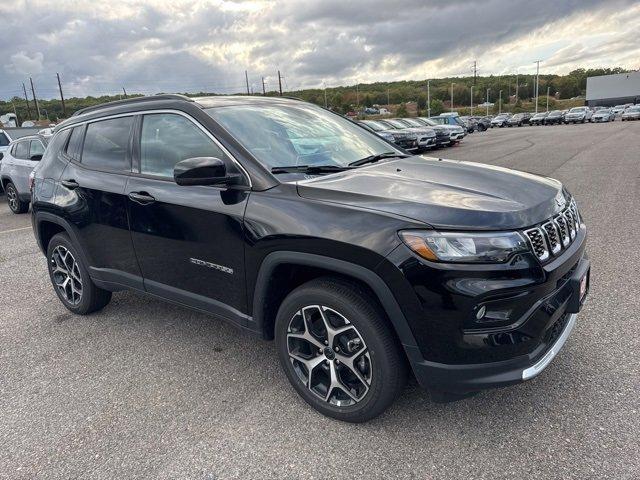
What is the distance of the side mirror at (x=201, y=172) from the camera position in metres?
2.70

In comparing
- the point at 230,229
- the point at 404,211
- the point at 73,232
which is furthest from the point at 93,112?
the point at 404,211

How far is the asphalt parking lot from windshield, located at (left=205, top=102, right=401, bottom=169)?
149 centimetres

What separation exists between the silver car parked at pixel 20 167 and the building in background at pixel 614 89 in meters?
107

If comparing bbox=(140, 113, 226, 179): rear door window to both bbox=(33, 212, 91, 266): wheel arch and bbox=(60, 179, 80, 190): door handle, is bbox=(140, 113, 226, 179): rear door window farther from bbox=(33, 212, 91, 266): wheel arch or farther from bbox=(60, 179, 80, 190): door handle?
bbox=(33, 212, 91, 266): wheel arch

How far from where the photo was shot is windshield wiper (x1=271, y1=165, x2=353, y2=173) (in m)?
2.95

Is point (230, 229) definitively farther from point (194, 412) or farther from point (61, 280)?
point (61, 280)

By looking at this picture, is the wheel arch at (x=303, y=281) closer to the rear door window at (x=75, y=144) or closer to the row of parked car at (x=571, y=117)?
the rear door window at (x=75, y=144)

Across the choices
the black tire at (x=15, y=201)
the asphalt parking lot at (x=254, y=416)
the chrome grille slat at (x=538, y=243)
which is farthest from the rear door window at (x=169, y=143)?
the black tire at (x=15, y=201)

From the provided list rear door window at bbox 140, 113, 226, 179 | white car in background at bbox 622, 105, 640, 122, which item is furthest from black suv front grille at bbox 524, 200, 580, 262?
white car in background at bbox 622, 105, 640, 122

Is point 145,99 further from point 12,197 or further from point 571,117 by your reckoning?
point 571,117

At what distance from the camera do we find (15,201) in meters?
11.0

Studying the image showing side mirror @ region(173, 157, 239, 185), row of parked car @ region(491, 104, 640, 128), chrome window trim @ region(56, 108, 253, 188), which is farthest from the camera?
row of parked car @ region(491, 104, 640, 128)

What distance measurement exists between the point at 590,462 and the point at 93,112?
439 cm

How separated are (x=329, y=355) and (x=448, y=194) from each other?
111 cm
